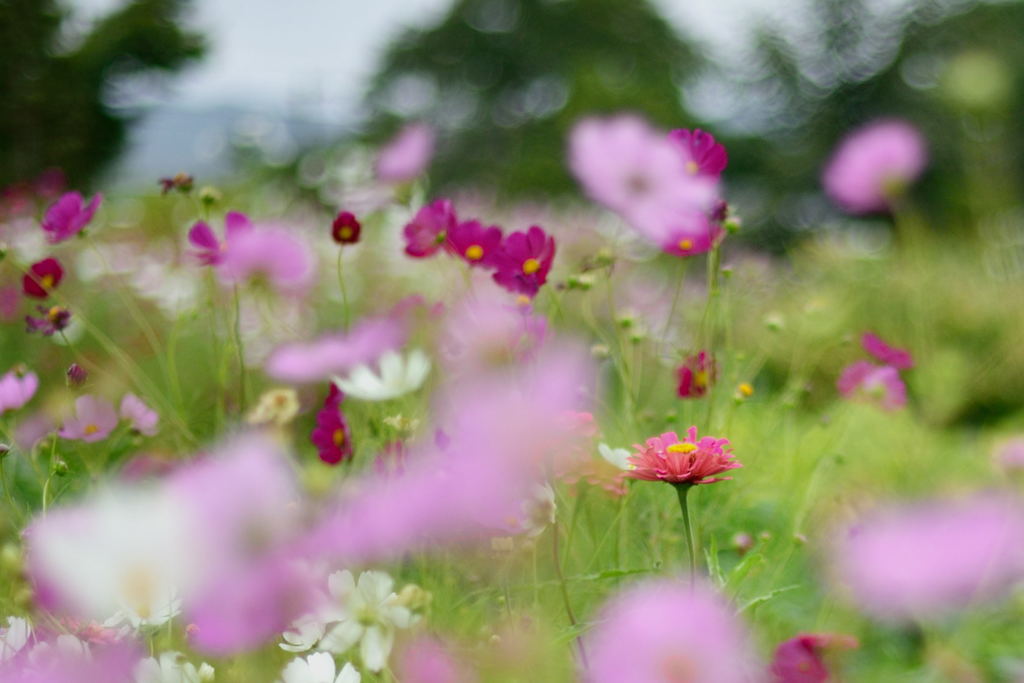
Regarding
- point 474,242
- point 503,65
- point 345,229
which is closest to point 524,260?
point 474,242

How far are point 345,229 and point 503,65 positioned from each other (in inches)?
491

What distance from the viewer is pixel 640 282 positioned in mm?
1953

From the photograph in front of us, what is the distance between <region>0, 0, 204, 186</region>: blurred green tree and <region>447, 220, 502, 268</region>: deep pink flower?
3.97 metres

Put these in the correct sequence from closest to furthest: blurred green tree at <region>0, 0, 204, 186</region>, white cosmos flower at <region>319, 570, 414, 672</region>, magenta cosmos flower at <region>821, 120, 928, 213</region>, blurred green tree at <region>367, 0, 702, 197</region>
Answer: white cosmos flower at <region>319, 570, 414, 672</region>, magenta cosmos flower at <region>821, 120, 928, 213</region>, blurred green tree at <region>0, 0, 204, 186</region>, blurred green tree at <region>367, 0, 702, 197</region>

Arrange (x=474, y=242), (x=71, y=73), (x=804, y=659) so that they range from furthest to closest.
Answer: (x=71, y=73) < (x=474, y=242) < (x=804, y=659)

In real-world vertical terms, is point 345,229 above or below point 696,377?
above

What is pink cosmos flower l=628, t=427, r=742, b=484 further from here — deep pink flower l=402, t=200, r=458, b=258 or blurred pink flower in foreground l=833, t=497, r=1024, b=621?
deep pink flower l=402, t=200, r=458, b=258

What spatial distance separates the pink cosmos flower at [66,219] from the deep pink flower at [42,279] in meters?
0.03

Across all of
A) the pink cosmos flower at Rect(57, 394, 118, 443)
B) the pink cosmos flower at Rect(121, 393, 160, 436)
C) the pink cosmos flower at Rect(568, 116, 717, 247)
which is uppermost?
the pink cosmos flower at Rect(568, 116, 717, 247)

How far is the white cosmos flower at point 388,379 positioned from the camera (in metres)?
0.58

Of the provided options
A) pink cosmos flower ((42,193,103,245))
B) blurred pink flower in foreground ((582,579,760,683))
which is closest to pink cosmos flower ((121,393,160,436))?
pink cosmos flower ((42,193,103,245))

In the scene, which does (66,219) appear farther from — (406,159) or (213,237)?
(406,159)

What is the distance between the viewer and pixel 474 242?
662mm

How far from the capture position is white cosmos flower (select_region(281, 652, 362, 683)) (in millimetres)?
466
